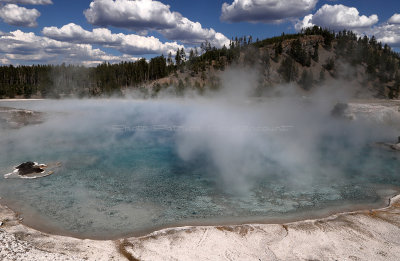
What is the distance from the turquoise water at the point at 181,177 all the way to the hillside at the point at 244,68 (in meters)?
48.3

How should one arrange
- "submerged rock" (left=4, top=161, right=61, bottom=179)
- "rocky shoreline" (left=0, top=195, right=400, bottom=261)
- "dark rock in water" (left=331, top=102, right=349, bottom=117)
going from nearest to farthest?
"rocky shoreline" (left=0, top=195, right=400, bottom=261) → "submerged rock" (left=4, top=161, right=61, bottom=179) → "dark rock in water" (left=331, top=102, right=349, bottom=117)

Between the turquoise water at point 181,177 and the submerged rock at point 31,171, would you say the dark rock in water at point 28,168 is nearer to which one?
the submerged rock at point 31,171

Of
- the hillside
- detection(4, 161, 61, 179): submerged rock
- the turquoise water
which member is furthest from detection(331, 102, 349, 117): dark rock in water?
detection(4, 161, 61, 179): submerged rock

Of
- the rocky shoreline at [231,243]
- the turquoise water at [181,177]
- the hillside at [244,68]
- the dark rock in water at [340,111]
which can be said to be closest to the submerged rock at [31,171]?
the turquoise water at [181,177]

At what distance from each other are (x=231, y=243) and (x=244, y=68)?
8957 cm

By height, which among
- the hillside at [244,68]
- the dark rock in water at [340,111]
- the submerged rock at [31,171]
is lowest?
the submerged rock at [31,171]

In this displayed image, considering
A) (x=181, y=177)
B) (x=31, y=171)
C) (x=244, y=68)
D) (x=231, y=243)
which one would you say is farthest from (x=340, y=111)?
(x=244, y=68)

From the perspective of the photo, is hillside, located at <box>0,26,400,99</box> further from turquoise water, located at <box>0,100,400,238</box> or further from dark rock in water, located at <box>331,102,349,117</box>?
turquoise water, located at <box>0,100,400,238</box>

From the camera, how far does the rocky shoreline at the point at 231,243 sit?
8977mm

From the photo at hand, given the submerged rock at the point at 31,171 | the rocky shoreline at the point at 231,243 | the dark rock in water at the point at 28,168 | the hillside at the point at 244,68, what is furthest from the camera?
the hillside at the point at 244,68

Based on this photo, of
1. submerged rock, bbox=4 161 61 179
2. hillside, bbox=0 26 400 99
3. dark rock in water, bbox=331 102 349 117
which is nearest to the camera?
submerged rock, bbox=4 161 61 179

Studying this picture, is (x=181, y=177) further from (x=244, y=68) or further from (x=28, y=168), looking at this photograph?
(x=244, y=68)

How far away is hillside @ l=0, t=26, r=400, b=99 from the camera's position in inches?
3182

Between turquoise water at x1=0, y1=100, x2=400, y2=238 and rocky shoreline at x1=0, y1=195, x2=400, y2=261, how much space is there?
37.2 inches
